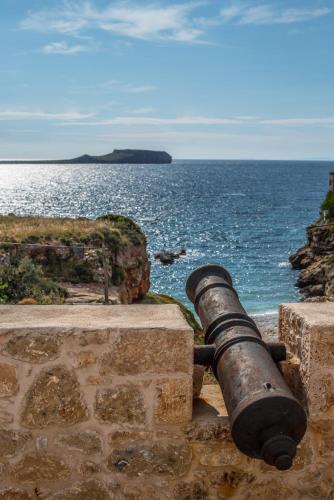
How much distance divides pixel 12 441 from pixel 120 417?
1.79ft

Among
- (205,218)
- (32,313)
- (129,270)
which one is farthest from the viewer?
(205,218)

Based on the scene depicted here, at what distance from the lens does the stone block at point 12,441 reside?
9.57 feet

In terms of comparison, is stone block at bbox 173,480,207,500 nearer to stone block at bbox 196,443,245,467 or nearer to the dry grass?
stone block at bbox 196,443,245,467

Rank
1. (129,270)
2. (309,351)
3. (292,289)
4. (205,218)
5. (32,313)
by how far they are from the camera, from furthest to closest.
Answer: (205,218) < (292,289) < (129,270) < (32,313) < (309,351)

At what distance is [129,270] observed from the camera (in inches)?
813

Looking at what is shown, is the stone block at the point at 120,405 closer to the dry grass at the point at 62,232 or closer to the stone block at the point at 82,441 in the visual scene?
the stone block at the point at 82,441

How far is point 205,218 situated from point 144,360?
71.1 m

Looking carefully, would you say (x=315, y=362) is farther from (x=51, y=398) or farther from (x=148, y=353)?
(x=51, y=398)

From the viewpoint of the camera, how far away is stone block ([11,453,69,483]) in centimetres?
294

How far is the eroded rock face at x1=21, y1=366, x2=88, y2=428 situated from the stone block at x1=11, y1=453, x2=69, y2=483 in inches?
6.5

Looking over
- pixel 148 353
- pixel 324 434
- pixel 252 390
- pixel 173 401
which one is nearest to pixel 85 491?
pixel 173 401

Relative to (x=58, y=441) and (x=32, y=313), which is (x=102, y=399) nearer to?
(x=58, y=441)

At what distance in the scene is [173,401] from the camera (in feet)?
9.68

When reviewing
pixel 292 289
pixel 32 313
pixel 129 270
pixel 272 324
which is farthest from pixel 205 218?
pixel 32 313
